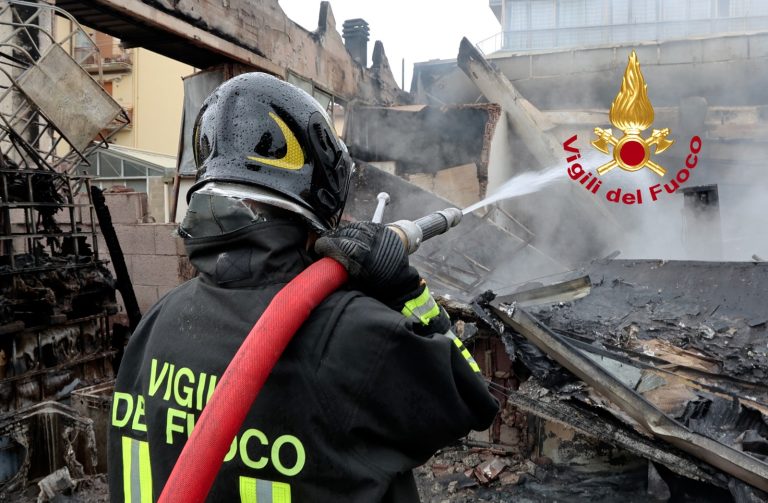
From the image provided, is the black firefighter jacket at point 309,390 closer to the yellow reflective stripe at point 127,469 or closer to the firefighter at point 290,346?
the firefighter at point 290,346

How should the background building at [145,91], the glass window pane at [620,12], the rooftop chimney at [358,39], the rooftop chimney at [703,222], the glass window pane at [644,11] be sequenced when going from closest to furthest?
1. the rooftop chimney at [703,222]
2. the rooftop chimney at [358,39]
3. the glass window pane at [644,11]
4. the glass window pane at [620,12]
5. the background building at [145,91]

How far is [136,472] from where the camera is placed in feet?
4.84

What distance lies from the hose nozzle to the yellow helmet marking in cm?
28

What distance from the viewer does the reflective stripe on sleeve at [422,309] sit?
134 centimetres

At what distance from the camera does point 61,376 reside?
5.97m

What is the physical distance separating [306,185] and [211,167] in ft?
0.76

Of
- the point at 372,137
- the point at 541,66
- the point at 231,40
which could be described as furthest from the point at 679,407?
the point at 541,66

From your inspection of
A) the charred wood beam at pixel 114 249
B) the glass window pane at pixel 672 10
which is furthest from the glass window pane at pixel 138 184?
the glass window pane at pixel 672 10

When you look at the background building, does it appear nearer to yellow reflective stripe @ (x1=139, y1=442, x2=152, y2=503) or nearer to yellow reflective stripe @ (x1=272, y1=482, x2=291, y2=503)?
yellow reflective stripe @ (x1=139, y1=442, x2=152, y2=503)

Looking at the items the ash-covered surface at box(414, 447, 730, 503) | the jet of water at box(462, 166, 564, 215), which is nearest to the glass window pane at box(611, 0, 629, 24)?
the jet of water at box(462, 166, 564, 215)

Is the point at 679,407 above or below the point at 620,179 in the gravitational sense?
below

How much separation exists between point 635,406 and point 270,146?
10.7 feet

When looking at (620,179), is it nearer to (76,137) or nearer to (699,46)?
(699,46)

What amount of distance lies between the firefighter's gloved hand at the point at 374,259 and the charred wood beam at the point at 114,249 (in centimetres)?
603
